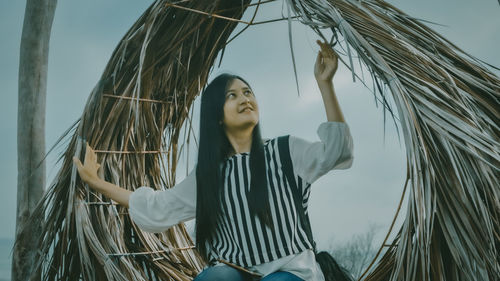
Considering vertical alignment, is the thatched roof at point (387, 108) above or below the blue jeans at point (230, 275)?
above

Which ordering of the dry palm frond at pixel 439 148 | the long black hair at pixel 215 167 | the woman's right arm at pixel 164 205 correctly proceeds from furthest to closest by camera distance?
the woman's right arm at pixel 164 205 → the long black hair at pixel 215 167 → the dry palm frond at pixel 439 148

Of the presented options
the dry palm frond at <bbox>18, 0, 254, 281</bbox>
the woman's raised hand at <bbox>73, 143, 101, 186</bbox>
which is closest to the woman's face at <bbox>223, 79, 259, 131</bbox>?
the dry palm frond at <bbox>18, 0, 254, 281</bbox>

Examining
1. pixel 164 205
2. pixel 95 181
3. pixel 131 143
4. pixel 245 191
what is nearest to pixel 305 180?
pixel 245 191

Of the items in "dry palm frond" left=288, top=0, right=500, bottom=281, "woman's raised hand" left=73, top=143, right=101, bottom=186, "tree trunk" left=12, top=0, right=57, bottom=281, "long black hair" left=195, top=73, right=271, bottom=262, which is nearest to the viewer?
"dry palm frond" left=288, top=0, right=500, bottom=281

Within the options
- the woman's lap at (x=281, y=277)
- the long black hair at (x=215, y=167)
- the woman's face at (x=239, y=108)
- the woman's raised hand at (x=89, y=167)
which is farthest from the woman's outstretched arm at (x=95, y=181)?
the woman's lap at (x=281, y=277)

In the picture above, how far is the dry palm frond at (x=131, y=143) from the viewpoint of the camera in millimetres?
1727

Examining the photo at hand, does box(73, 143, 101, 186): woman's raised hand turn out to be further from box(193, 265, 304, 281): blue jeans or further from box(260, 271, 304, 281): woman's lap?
box(260, 271, 304, 281): woman's lap

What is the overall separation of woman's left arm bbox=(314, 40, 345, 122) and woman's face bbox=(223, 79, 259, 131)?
239 millimetres

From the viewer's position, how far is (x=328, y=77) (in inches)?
48.1

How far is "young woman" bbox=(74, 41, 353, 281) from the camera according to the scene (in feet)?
4.05

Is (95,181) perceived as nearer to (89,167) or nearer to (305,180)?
(89,167)

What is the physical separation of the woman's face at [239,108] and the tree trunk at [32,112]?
3.33 ft

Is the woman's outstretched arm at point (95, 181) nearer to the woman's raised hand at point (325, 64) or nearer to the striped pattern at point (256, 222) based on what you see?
the striped pattern at point (256, 222)

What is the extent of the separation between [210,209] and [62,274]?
72 centimetres
